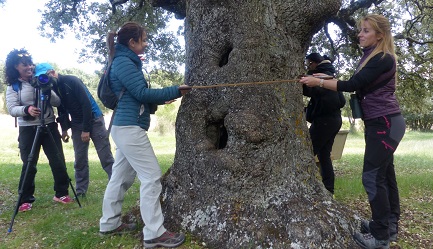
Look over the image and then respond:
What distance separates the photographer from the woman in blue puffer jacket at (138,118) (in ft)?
11.8

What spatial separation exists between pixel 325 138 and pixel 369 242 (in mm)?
1882

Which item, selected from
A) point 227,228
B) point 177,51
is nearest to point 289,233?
point 227,228

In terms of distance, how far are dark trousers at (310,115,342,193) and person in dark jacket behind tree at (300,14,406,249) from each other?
1.53 metres

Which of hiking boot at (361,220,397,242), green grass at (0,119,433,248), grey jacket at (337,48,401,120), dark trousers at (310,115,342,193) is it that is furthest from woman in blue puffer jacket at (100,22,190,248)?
dark trousers at (310,115,342,193)

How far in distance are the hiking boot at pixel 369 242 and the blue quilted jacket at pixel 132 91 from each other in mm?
2197

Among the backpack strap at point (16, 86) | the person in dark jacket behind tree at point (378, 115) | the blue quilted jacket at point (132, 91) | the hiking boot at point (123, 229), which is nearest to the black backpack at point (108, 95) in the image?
the blue quilted jacket at point (132, 91)

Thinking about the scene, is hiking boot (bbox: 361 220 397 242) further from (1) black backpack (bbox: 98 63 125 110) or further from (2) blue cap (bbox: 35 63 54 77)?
(2) blue cap (bbox: 35 63 54 77)

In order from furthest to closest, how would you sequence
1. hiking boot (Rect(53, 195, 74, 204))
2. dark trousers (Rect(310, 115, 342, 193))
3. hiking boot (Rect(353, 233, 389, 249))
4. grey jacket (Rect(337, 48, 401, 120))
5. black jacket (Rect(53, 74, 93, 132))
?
hiking boot (Rect(53, 195, 74, 204)), black jacket (Rect(53, 74, 93, 132)), dark trousers (Rect(310, 115, 342, 193)), hiking boot (Rect(353, 233, 389, 249)), grey jacket (Rect(337, 48, 401, 120))

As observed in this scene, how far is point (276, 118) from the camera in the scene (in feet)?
13.2

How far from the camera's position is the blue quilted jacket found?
A: 357 centimetres

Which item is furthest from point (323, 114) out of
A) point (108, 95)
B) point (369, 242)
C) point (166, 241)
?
point (108, 95)

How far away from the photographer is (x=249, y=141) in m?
3.95

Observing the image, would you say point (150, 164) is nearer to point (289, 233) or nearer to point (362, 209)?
point (289, 233)

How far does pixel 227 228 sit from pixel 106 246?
4.11ft
